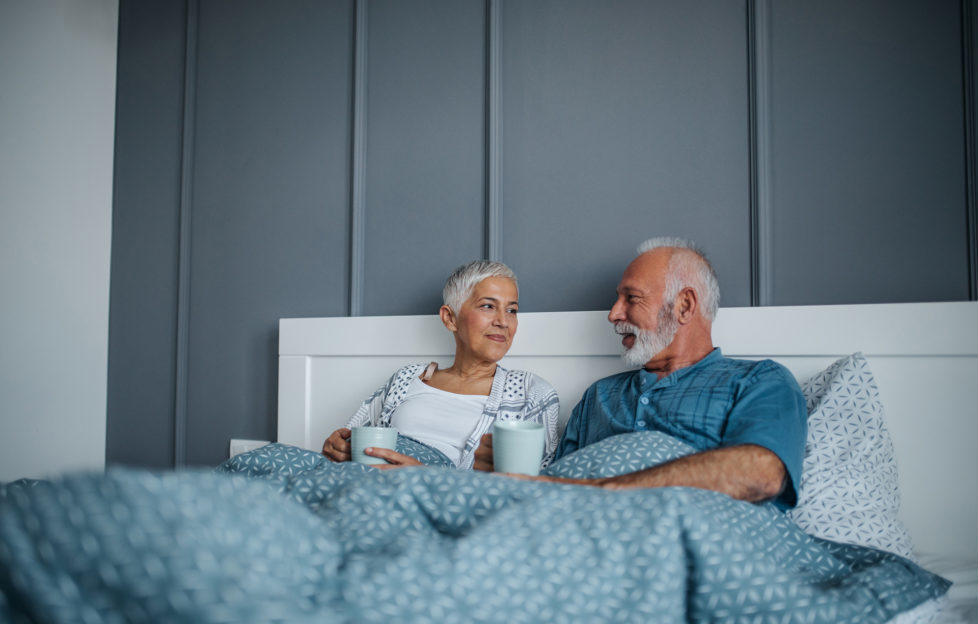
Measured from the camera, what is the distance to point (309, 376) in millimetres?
2297

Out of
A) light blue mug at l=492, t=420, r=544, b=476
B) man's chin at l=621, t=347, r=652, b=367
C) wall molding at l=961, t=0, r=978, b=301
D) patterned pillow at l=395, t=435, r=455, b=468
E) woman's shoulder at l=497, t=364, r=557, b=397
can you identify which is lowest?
patterned pillow at l=395, t=435, r=455, b=468

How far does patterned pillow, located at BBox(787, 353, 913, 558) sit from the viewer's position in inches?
50.2

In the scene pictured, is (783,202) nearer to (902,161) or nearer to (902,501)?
(902,161)

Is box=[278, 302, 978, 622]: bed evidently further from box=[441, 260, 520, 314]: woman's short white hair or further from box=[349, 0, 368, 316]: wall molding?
box=[349, 0, 368, 316]: wall molding

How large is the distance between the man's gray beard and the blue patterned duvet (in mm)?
648

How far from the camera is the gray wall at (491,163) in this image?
1693 millimetres

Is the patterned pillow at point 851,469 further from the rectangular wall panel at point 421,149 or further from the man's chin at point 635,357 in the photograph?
the rectangular wall panel at point 421,149

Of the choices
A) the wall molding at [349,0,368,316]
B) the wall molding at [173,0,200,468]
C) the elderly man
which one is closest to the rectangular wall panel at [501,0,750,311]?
the elderly man

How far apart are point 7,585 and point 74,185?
274 centimetres

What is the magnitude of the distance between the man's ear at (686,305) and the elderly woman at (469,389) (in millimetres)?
446

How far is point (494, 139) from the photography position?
213 centimetres

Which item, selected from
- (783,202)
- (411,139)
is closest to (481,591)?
(783,202)

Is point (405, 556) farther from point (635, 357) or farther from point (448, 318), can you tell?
point (448, 318)

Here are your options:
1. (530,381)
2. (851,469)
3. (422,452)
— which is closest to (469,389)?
(530,381)
